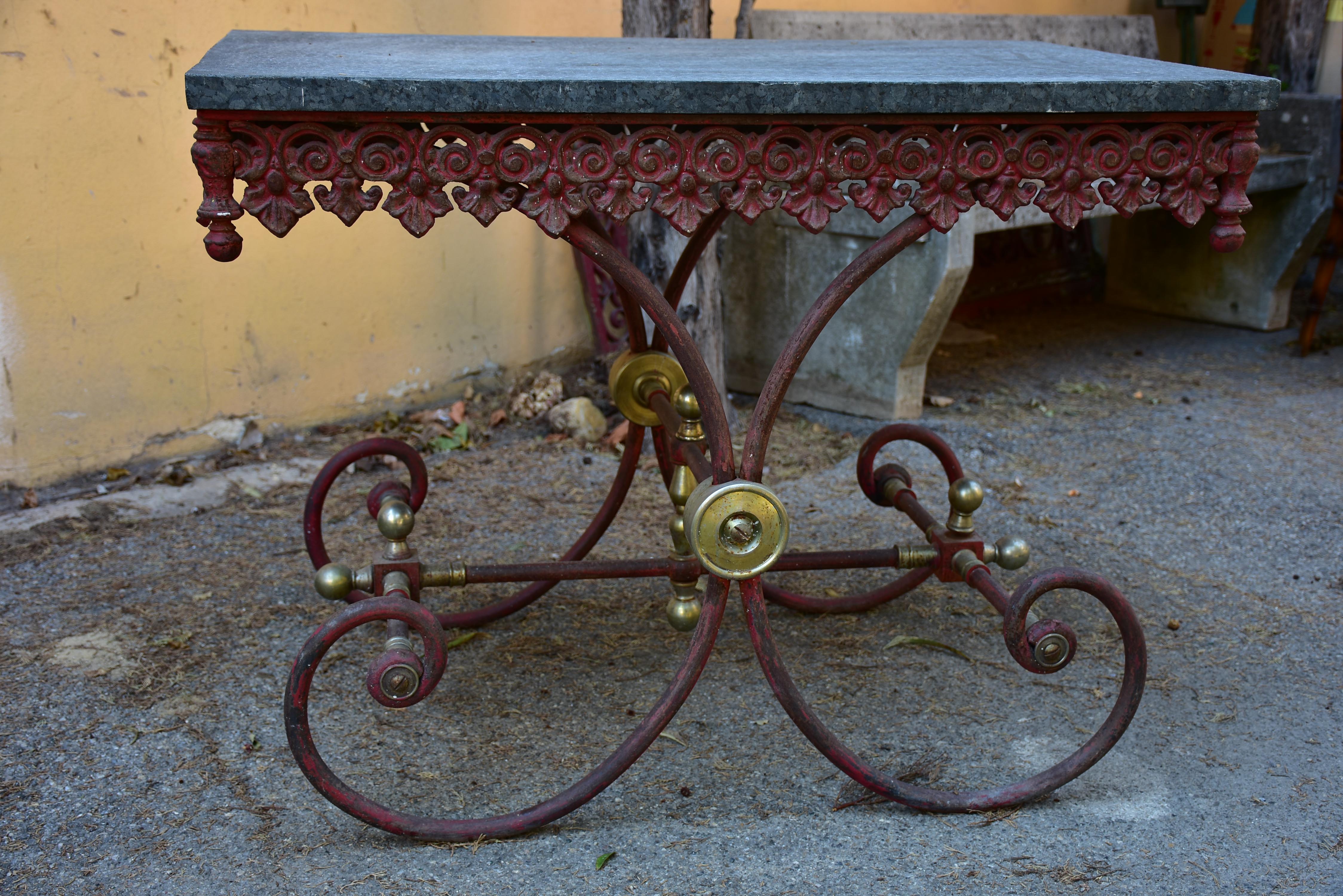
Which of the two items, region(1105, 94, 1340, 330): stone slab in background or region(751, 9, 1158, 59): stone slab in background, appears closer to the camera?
region(751, 9, 1158, 59): stone slab in background

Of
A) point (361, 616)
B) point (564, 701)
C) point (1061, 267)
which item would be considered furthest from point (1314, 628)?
point (1061, 267)

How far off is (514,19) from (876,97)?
239cm

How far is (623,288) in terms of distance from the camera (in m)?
1.79

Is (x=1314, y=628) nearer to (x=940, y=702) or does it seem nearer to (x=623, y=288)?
(x=940, y=702)

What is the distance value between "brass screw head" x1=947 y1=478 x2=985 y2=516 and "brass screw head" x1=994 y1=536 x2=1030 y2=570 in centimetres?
9

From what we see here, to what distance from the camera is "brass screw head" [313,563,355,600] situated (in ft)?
6.14

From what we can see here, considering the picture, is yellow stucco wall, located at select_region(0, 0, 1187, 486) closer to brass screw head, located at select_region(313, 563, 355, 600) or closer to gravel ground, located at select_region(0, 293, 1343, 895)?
gravel ground, located at select_region(0, 293, 1343, 895)

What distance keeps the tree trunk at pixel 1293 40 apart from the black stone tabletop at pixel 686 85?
4010 millimetres

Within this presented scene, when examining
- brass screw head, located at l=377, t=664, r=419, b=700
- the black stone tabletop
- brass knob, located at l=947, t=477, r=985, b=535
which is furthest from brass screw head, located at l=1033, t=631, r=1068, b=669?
brass screw head, located at l=377, t=664, r=419, b=700

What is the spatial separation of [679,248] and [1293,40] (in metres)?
3.42

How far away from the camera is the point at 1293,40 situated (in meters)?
5.09

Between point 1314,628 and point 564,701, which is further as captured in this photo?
point 1314,628

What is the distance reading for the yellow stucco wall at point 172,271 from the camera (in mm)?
2916

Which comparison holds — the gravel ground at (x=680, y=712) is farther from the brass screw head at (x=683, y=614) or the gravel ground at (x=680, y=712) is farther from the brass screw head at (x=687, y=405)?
the brass screw head at (x=687, y=405)
